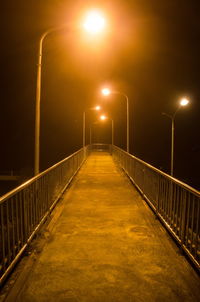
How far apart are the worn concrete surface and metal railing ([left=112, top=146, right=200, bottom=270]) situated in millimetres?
208

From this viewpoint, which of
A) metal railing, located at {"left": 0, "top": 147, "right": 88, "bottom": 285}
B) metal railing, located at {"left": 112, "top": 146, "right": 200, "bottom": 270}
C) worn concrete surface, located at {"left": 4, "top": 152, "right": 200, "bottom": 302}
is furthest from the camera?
metal railing, located at {"left": 112, "top": 146, "right": 200, "bottom": 270}

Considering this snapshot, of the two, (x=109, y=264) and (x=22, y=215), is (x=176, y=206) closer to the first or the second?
(x=109, y=264)

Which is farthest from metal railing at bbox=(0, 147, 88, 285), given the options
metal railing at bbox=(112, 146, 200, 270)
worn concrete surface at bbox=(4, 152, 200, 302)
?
metal railing at bbox=(112, 146, 200, 270)

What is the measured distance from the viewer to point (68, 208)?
8078 millimetres

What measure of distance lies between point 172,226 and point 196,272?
153 cm

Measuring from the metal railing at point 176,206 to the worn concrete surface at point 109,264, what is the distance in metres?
0.21

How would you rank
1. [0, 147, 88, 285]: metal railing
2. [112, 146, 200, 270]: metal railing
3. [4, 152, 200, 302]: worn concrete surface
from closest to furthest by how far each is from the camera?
[4, 152, 200, 302]: worn concrete surface < [0, 147, 88, 285]: metal railing < [112, 146, 200, 270]: metal railing

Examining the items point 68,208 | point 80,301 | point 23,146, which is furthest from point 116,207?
point 23,146

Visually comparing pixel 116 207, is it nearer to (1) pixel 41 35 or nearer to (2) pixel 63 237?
(2) pixel 63 237

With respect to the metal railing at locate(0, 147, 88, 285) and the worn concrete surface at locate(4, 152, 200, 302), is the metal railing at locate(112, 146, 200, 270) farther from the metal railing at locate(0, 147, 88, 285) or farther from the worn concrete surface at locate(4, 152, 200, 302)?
the metal railing at locate(0, 147, 88, 285)

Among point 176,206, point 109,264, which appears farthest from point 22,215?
point 176,206

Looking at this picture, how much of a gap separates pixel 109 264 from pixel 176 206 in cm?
199

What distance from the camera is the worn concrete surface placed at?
3781 mm

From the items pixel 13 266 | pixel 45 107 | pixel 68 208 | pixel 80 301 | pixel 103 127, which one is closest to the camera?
pixel 80 301
